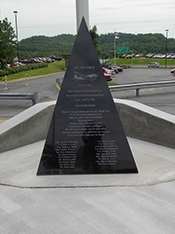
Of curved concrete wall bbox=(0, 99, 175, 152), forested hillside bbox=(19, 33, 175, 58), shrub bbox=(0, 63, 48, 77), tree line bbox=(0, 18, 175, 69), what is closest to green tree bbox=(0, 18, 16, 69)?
tree line bbox=(0, 18, 175, 69)

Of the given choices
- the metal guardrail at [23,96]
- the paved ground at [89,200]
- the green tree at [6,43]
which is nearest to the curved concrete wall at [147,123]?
the paved ground at [89,200]

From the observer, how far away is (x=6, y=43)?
28500 millimetres

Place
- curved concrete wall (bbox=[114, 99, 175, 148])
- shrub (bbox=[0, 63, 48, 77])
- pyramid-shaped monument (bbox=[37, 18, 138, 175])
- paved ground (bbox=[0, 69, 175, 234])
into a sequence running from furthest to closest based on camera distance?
shrub (bbox=[0, 63, 48, 77]) < curved concrete wall (bbox=[114, 99, 175, 148]) < pyramid-shaped monument (bbox=[37, 18, 138, 175]) < paved ground (bbox=[0, 69, 175, 234])

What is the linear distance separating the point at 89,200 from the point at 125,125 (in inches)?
145

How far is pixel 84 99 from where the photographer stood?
6707mm

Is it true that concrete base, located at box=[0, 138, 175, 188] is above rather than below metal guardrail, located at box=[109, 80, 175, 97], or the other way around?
below

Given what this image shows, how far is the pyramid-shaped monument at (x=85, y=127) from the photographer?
659cm

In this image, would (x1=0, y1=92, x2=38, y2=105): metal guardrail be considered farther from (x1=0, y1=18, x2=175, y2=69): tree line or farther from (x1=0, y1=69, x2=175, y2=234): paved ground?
(x1=0, y1=18, x2=175, y2=69): tree line

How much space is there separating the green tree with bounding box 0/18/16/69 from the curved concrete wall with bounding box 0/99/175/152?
2112 centimetres

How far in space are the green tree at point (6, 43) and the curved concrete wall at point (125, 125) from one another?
21118 millimetres

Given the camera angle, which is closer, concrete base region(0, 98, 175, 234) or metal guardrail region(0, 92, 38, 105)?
concrete base region(0, 98, 175, 234)

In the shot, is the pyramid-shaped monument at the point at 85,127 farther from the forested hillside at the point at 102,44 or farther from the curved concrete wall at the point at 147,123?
the forested hillside at the point at 102,44

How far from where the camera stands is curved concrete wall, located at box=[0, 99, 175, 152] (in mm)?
7922

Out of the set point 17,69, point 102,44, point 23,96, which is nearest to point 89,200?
point 23,96
